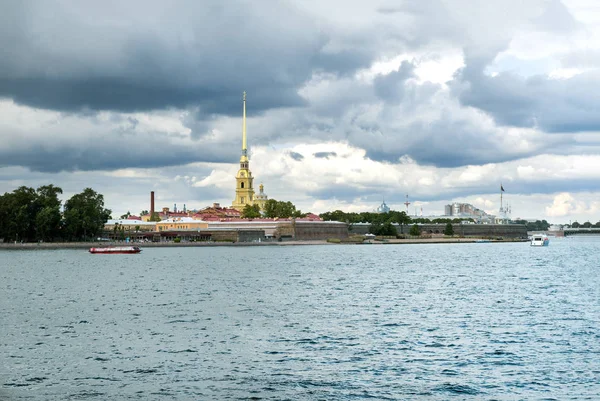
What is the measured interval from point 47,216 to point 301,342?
11200cm

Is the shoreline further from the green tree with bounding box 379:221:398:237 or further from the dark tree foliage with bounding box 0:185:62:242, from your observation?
the green tree with bounding box 379:221:398:237

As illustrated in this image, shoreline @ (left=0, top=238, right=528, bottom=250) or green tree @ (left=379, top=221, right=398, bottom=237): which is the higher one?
green tree @ (left=379, top=221, right=398, bottom=237)

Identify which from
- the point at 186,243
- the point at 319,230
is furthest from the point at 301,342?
the point at 319,230

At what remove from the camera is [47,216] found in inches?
5153

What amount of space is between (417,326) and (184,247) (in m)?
124

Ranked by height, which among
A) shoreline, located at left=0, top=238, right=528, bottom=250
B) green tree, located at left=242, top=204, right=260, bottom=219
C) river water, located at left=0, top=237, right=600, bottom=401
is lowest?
river water, located at left=0, top=237, right=600, bottom=401

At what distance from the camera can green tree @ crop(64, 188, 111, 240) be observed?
138 metres

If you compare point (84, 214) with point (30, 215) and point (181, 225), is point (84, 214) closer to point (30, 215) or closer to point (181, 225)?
point (30, 215)

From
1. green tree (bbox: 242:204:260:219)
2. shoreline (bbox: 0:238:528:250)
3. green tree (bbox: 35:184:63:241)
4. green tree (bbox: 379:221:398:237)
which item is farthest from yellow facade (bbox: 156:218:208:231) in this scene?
green tree (bbox: 379:221:398:237)

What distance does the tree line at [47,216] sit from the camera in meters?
131

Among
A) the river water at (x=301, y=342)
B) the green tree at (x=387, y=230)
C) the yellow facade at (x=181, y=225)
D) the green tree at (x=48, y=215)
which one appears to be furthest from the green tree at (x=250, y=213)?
the river water at (x=301, y=342)

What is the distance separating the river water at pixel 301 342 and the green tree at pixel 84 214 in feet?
294

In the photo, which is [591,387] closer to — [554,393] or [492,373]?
[554,393]

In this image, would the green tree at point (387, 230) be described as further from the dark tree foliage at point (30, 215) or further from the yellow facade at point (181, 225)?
the dark tree foliage at point (30, 215)
